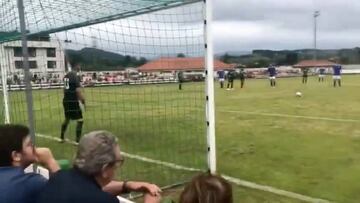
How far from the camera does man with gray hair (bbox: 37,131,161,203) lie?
2.51m

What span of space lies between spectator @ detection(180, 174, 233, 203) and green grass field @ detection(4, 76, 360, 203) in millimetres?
3933

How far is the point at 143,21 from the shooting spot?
708 centimetres

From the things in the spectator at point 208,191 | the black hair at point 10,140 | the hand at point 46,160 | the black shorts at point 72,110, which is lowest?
the black shorts at point 72,110

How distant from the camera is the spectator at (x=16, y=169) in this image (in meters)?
2.79

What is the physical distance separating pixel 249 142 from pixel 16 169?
800cm

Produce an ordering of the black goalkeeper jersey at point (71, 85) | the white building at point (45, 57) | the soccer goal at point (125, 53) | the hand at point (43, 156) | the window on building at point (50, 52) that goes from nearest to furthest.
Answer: the hand at point (43, 156), the soccer goal at point (125, 53), the white building at point (45, 57), the window on building at point (50, 52), the black goalkeeper jersey at point (71, 85)

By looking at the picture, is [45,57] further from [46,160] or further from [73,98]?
[46,160]

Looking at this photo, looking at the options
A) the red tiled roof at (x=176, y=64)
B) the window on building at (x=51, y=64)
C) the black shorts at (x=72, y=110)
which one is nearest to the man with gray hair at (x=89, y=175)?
the red tiled roof at (x=176, y=64)

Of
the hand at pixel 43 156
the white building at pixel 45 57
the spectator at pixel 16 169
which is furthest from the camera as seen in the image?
the white building at pixel 45 57

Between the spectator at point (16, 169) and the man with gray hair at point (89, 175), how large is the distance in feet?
0.60

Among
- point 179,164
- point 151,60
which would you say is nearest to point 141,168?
point 179,164

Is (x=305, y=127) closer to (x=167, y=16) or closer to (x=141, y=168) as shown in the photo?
(x=141, y=168)

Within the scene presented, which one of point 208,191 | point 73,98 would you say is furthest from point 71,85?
point 208,191

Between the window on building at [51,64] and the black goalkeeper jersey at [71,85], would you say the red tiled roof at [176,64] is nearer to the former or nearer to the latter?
the window on building at [51,64]
